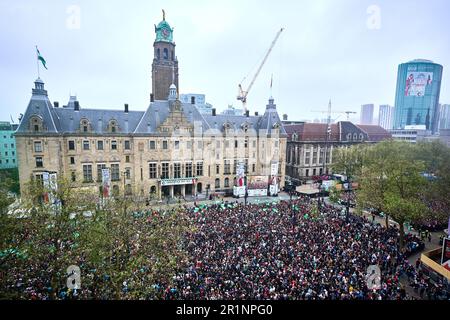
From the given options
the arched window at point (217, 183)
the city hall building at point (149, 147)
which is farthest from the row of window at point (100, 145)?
the arched window at point (217, 183)

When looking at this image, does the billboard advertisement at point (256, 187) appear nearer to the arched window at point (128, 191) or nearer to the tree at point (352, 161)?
the tree at point (352, 161)

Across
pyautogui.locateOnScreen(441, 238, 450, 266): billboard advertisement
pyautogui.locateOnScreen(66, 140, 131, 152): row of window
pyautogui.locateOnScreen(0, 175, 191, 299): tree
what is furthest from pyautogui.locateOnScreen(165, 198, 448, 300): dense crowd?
pyautogui.locateOnScreen(66, 140, 131, 152): row of window

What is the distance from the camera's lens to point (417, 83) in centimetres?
10981

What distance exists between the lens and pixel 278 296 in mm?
16766

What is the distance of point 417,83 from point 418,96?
899 cm

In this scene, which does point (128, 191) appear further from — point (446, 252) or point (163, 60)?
point (446, 252)

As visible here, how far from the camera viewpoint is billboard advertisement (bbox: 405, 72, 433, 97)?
4120 inches

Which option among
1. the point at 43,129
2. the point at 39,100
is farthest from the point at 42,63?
the point at 43,129

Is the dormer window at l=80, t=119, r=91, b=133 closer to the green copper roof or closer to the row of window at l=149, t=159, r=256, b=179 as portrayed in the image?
the row of window at l=149, t=159, r=256, b=179

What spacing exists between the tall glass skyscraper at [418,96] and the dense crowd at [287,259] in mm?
104283

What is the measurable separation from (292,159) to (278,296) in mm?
52938

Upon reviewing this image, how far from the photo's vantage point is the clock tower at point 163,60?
67.4m

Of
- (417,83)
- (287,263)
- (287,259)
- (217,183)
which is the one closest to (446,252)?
(287,259)

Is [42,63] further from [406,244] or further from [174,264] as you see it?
[406,244]
